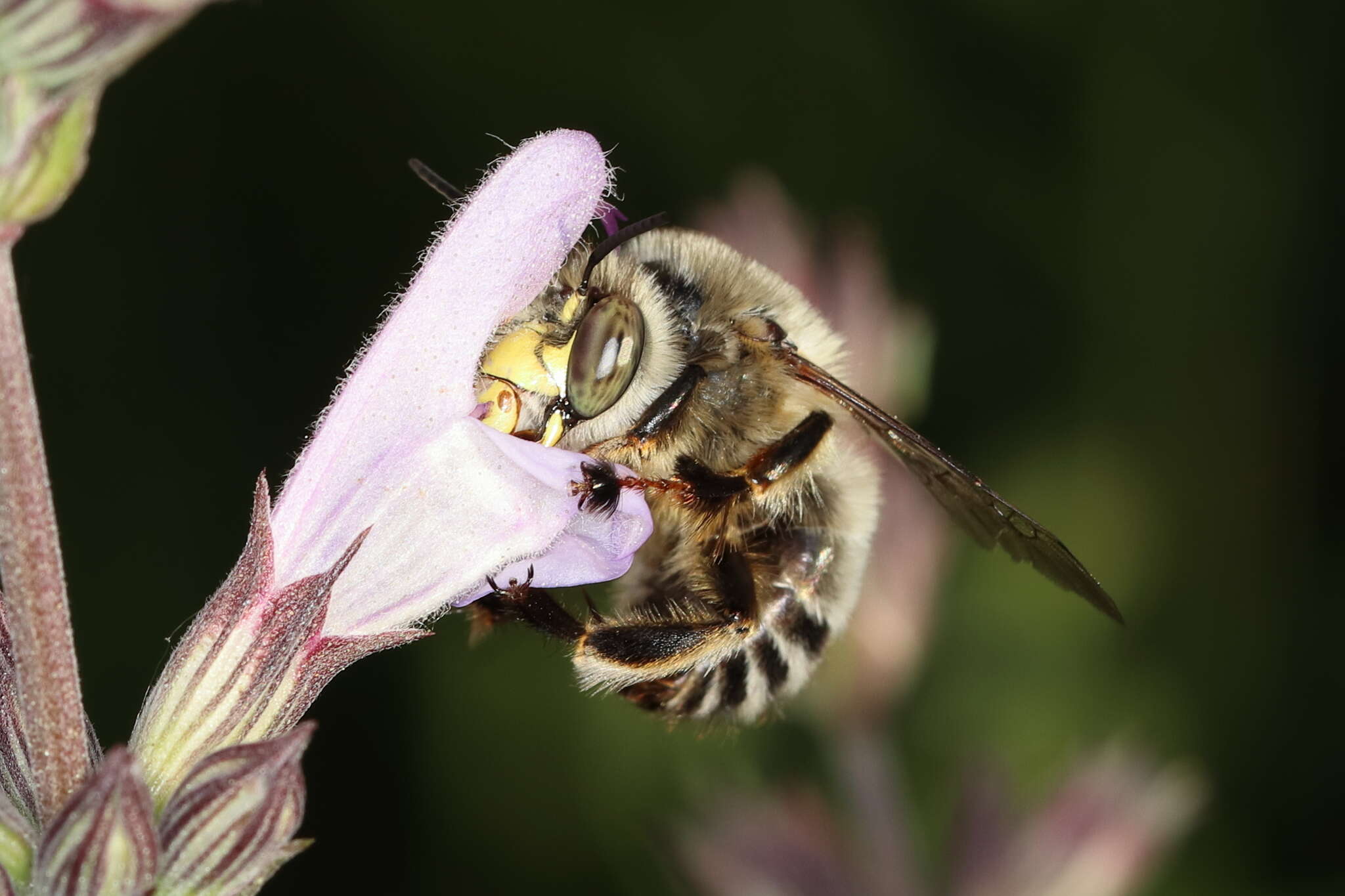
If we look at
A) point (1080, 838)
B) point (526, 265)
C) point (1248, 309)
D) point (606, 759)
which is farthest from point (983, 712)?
point (526, 265)

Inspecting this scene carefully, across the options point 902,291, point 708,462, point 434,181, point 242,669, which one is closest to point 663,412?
point 708,462

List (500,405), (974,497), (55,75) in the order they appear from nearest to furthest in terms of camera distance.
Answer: (55,75) < (500,405) < (974,497)

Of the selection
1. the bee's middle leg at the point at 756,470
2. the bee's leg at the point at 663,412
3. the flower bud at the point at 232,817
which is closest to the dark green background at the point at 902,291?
the bee's middle leg at the point at 756,470

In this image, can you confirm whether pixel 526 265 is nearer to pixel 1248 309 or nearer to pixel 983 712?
pixel 983 712

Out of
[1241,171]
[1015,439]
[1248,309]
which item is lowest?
[1015,439]

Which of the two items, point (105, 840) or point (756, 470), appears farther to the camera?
point (756, 470)

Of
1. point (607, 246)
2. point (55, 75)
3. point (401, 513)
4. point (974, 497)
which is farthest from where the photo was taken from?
point (974, 497)

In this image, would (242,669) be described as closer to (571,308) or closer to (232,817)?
(232,817)

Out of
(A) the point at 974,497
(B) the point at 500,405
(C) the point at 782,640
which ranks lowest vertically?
(C) the point at 782,640
